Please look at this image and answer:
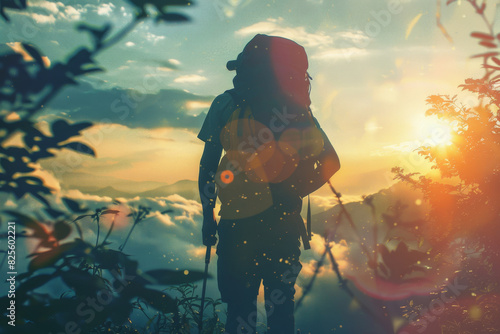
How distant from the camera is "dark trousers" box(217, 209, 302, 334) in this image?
2.50m

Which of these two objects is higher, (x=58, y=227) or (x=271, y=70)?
(x=271, y=70)

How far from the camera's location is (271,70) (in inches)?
98.5

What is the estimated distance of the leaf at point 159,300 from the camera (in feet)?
2.21

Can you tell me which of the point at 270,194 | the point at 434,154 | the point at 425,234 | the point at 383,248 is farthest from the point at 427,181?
the point at 383,248

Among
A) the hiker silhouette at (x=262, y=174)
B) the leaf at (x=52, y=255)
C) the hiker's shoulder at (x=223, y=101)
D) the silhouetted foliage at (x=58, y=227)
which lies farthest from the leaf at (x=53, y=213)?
the hiker's shoulder at (x=223, y=101)

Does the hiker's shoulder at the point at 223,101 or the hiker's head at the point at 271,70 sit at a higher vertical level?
the hiker's head at the point at 271,70

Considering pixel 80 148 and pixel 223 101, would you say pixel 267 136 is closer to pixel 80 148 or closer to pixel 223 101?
pixel 223 101

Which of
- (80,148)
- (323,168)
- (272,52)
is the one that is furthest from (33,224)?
(272,52)

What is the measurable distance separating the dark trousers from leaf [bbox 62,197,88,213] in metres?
1.59

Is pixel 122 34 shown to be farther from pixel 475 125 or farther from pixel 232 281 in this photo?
pixel 475 125

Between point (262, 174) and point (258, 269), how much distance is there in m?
0.86

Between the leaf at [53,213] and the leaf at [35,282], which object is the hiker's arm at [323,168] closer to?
the leaf at [53,213]

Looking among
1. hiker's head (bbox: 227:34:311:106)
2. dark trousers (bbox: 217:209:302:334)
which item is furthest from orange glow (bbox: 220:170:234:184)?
hiker's head (bbox: 227:34:311:106)

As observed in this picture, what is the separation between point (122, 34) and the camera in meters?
0.78
